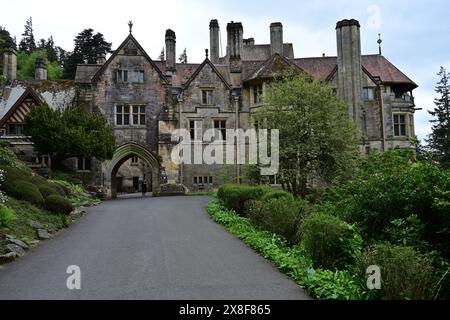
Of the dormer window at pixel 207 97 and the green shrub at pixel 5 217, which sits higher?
the dormer window at pixel 207 97

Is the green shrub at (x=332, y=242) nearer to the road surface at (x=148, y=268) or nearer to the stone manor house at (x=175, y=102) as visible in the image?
the road surface at (x=148, y=268)

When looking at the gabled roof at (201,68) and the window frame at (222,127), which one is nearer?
the window frame at (222,127)

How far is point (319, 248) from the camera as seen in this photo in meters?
8.75

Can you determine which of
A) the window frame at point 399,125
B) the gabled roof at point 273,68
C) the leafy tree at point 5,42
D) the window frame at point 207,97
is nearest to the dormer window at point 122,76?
the window frame at point 207,97

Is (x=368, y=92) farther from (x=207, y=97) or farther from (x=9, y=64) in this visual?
(x=9, y=64)

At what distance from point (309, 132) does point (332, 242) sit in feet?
43.5

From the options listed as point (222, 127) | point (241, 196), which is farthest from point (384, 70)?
point (241, 196)

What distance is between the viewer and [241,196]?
18.0m

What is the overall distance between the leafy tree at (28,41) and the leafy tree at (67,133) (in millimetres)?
73266

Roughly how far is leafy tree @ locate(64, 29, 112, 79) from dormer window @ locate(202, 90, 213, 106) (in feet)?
117

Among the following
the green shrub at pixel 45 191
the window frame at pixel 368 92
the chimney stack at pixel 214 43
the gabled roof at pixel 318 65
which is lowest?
the green shrub at pixel 45 191

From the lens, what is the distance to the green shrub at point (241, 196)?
16.6m

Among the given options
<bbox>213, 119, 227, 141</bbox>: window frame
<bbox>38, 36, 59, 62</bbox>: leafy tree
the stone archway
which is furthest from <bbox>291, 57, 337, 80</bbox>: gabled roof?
<bbox>38, 36, 59, 62</bbox>: leafy tree

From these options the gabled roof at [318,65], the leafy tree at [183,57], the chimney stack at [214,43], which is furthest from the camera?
the leafy tree at [183,57]
